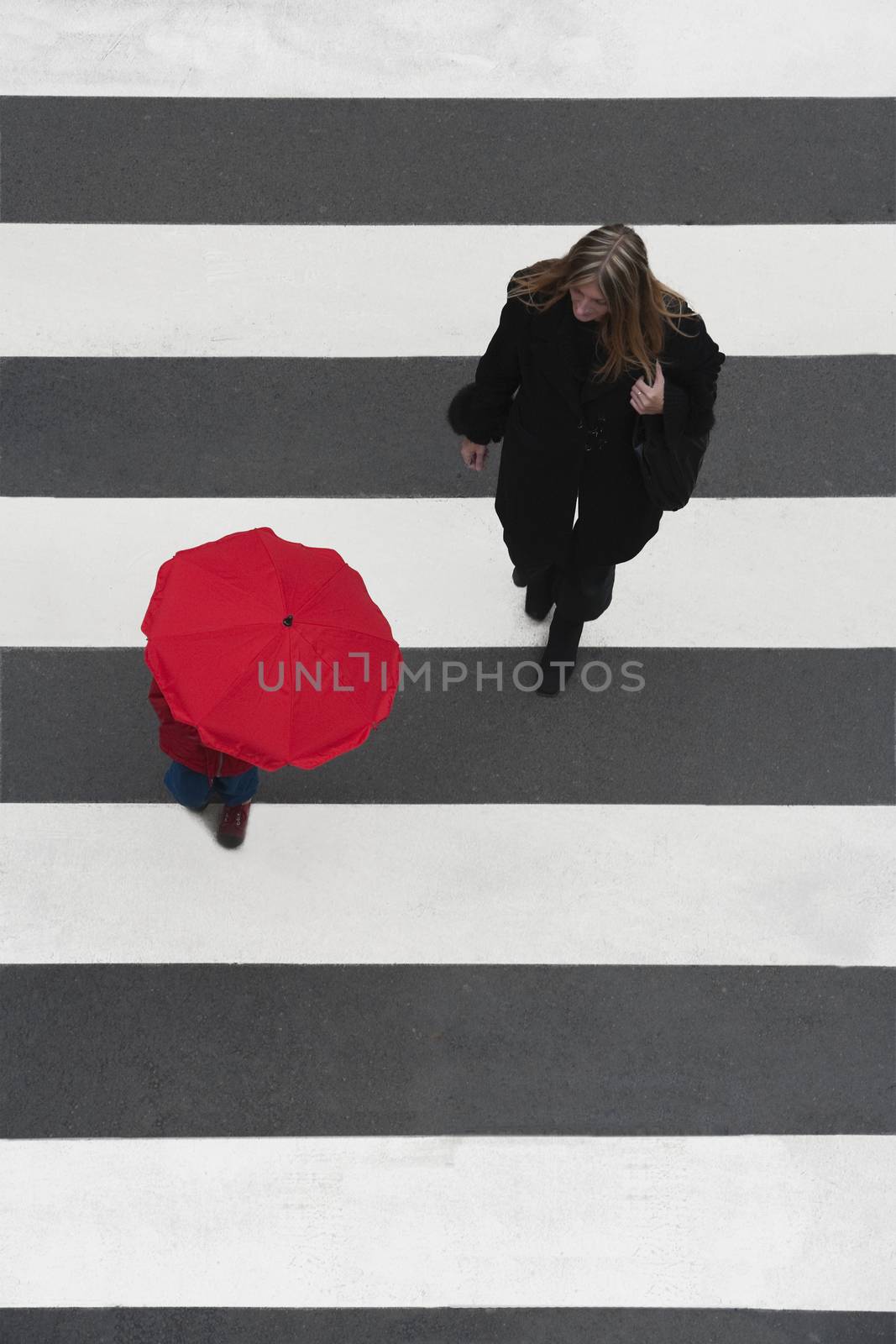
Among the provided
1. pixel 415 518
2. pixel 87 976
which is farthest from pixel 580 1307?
pixel 415 518

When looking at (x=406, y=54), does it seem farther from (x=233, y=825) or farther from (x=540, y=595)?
(x=233, y=825)

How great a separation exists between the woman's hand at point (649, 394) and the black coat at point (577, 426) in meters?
0.03

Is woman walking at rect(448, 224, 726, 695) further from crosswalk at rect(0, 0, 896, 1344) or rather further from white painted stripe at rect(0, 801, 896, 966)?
white painted stripe at rect(0, 801, 896, 966)

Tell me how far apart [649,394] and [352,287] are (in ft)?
6.63

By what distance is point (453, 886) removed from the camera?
13.2ft

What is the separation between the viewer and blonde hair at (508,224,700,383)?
2480 millimetres

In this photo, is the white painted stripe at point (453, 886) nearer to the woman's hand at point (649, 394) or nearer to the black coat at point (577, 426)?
the black coat at point (577, 426)

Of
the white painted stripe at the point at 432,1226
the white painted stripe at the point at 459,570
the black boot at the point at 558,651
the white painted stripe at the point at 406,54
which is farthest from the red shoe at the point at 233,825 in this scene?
the white painted stripe at the point at 406,54

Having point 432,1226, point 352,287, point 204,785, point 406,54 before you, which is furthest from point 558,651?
point 406,54

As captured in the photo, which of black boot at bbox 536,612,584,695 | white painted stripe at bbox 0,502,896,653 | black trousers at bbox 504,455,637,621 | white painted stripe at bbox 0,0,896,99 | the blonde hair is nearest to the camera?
the blonde hair

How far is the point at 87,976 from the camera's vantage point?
13.0 feet

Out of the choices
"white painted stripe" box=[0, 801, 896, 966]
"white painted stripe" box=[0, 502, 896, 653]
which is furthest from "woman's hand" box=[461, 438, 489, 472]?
"white painted stripe" box=[0, 801, 896, 966]

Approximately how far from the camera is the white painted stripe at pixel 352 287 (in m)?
4.32

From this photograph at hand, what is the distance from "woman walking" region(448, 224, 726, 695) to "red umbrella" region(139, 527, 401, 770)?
2.23 ft
